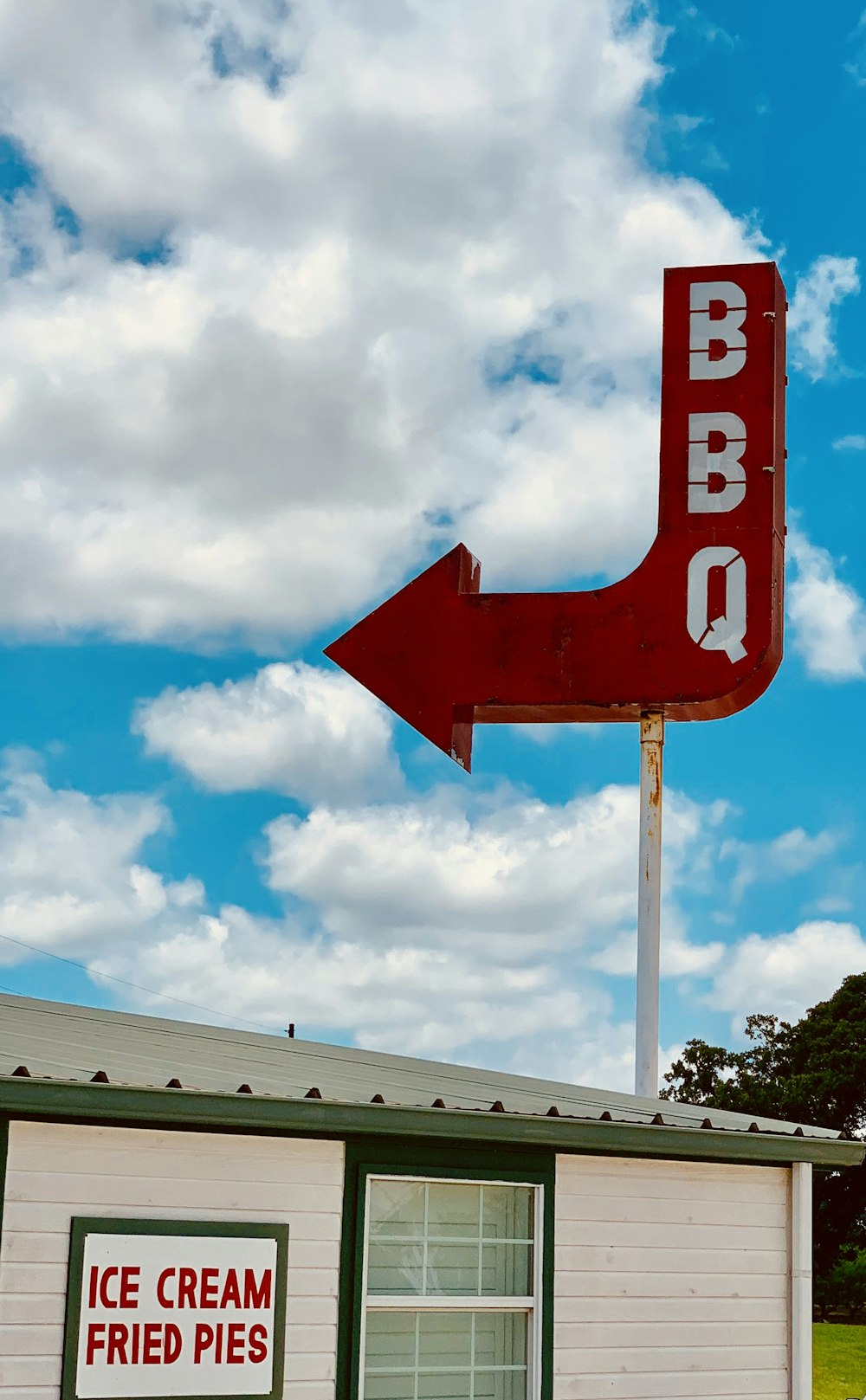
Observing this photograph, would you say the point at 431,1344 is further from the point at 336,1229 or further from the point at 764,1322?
the point at 764,1322

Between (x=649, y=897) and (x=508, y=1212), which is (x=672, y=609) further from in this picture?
(x=508, y=1212)

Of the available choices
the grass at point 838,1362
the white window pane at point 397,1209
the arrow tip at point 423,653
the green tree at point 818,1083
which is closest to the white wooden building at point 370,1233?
the white window pane at point 397,1209

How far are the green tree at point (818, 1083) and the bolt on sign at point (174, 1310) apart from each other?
25.2m

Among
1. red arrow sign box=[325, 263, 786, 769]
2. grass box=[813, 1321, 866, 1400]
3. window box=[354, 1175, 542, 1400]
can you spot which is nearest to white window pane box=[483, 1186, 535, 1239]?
window box=[354, 1175, 542, 1400]

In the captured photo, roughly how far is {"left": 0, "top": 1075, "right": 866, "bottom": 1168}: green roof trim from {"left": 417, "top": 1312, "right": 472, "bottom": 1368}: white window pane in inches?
36.9

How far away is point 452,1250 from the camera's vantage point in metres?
8.79

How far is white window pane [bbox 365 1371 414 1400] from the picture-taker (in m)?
8.41

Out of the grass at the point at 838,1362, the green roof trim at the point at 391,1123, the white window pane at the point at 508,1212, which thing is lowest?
the grass at the point at 838,1362

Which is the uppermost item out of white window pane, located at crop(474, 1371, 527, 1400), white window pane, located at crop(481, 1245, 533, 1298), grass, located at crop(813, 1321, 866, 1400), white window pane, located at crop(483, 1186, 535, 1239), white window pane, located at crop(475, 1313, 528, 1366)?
white window pane, located at crop(483, 1186, 535, 1239)

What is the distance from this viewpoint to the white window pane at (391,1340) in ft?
27.7

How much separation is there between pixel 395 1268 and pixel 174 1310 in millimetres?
1264

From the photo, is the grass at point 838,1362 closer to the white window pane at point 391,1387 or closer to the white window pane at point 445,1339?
the white window pane at point 445,1339

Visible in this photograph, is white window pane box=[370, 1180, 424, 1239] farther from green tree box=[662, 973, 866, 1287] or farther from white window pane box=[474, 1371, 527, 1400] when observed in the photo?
green tree box=[662, 973, 866, 1287]

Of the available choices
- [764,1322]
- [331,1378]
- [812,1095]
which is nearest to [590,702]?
[764,1322]
